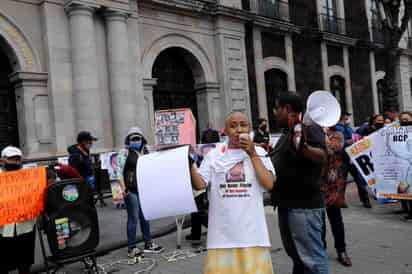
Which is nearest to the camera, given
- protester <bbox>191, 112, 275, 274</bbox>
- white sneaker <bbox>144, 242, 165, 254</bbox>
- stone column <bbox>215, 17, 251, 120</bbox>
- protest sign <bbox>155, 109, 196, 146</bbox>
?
protester <bbox>191, 112, 275, 274</bbox>

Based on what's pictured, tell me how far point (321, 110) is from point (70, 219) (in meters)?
3.01

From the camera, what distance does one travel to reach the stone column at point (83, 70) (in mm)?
10789

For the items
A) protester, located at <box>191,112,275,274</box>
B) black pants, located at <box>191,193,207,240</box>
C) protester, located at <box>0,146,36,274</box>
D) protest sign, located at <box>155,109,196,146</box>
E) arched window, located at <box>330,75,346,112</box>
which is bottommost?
black pants, located at <box>191,193,207,240</box>

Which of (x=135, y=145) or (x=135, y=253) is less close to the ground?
(x=135, y=145)

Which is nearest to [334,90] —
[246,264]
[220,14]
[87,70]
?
[220,14]

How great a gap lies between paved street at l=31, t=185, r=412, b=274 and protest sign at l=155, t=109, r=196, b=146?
1.84 metres

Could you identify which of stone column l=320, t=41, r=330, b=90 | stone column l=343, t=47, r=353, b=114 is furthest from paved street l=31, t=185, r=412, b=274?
stone column l=343, t=47, r=353, b=114

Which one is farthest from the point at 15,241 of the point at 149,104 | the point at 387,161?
the point at 149,104

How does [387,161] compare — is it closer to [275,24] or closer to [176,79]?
[176,79]

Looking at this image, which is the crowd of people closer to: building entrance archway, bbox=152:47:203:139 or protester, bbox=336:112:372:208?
protester, bbox=336:112:372:208

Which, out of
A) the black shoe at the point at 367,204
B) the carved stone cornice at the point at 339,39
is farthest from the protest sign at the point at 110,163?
the carved stone cornice at the point at 339,39

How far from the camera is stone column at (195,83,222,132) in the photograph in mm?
14664

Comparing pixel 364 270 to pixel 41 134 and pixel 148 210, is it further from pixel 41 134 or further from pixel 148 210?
pixel 41 134

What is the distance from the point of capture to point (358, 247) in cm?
525
